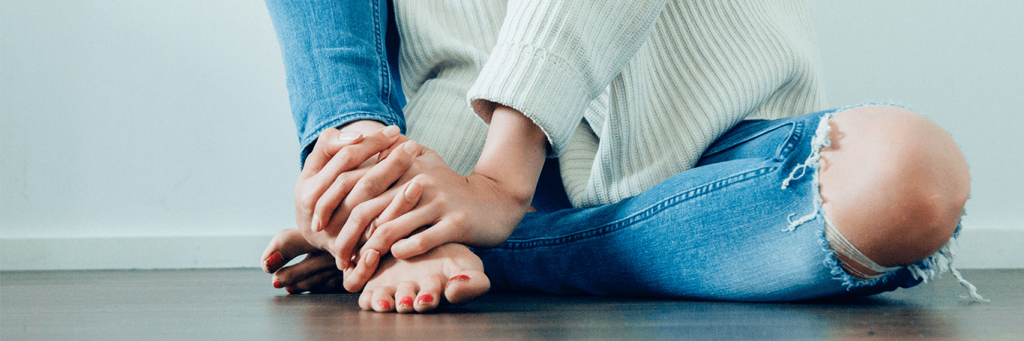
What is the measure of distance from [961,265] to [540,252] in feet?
4.08

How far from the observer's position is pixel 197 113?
57.3 inches

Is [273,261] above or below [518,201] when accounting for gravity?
below

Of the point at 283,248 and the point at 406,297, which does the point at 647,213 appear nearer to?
the point at 406,297

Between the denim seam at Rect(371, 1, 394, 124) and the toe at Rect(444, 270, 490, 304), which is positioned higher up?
the denim seam at Rect(371, 1, 394, 124)

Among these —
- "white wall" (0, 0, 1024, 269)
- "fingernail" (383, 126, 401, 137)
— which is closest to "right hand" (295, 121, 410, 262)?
"fingernail" (383, 126, 401, 137)

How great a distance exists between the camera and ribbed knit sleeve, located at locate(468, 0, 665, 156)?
529 mm

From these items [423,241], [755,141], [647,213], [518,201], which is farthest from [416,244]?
[755,141]

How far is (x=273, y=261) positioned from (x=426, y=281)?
0.30m

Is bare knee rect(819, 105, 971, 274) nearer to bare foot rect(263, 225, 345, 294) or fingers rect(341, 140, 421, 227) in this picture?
fingers rect(341, 140, 421, 227)

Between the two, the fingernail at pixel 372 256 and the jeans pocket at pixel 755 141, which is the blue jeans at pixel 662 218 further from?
the fingernail at pixel 372 256

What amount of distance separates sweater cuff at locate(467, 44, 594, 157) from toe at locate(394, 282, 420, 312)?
0.17 meters

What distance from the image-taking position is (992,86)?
1377 millimetres

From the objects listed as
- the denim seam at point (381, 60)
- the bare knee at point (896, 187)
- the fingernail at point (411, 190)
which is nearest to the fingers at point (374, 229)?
the fingernail at point (411, 190)

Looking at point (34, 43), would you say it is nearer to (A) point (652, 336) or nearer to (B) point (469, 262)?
(B) point (469, 262)
